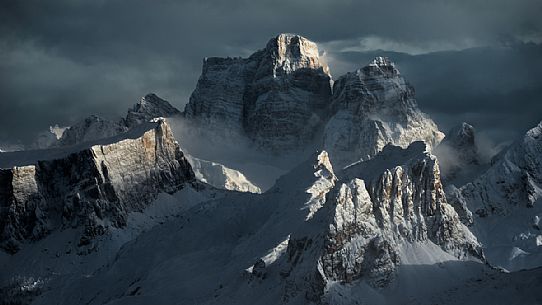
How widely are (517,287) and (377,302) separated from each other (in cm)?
1877

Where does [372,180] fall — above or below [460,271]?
above

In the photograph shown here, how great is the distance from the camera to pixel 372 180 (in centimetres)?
19825

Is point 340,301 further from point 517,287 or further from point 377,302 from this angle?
point 517,287

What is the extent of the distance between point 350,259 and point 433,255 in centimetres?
1683

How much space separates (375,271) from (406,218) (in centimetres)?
1337

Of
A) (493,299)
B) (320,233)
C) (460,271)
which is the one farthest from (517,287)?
(320,233)

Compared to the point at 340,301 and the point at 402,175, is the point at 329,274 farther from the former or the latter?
the point at 402,175

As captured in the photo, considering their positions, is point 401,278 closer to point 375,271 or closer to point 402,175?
point 375,271

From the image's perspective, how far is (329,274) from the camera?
7269 inches

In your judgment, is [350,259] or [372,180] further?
[372,180]

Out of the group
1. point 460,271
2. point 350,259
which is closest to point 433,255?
point 460,271

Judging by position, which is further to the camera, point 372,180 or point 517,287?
point 372,180

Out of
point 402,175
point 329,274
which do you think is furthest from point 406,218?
point 329,274

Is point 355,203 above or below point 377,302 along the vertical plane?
above
